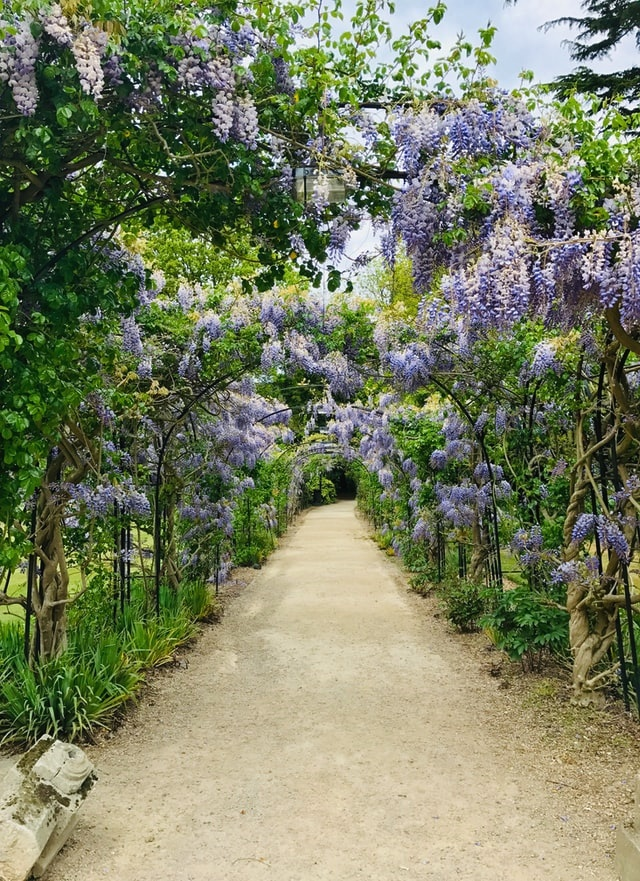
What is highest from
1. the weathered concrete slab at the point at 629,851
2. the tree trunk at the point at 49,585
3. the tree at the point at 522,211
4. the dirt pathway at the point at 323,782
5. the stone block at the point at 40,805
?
the tree at the point at 522,211

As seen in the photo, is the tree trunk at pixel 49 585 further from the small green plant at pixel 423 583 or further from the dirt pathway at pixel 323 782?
the small green plant at pixel 423 583

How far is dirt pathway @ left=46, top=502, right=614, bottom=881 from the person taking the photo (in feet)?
8.99

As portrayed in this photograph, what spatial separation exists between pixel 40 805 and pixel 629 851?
7.13 feet

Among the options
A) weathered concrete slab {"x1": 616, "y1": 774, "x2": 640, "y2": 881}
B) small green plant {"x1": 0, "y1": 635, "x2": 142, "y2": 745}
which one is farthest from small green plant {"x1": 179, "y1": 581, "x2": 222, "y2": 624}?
weathered concrete slab {"x1": 616, "y1": 774, "x2": 640, "y2": 881}

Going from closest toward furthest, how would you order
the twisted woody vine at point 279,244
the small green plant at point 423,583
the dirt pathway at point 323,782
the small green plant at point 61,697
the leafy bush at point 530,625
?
the dirt pathway at point 323,782, the twisted woody vine at point 279,244, the small green plant at point 61,697, the leafy bush at point 530,625, the small green plant at point 423,583

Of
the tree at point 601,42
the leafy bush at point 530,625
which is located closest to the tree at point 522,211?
the leafy bush at point 530,625

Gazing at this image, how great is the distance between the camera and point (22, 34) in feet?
8.54

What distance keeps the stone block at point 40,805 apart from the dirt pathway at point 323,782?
0.56 feet

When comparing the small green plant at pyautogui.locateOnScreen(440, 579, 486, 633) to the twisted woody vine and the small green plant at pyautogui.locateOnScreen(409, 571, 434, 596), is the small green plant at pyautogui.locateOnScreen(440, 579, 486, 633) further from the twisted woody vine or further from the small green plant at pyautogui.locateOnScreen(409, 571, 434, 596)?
the small green plant at pyautogui.locateOnScreen(409, 571, 434, 596)

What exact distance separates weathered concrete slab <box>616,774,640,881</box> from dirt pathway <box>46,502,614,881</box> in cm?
10

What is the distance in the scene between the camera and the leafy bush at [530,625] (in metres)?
4.69

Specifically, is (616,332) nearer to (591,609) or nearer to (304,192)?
(304,192)

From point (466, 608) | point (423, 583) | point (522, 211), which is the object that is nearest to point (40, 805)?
point (522, 211)

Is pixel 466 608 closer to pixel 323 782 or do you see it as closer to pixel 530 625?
pixel 530 625
